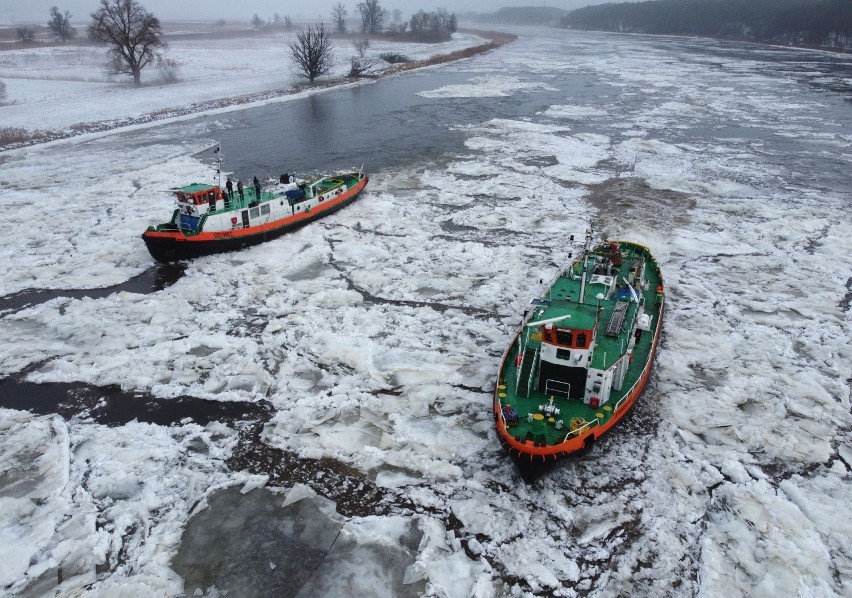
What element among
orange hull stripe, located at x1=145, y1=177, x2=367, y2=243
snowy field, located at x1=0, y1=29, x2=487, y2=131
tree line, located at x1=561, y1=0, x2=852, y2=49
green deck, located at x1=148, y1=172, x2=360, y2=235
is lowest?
orange hull stripe, located at x1=145, y1=177, x2=367, y2=243

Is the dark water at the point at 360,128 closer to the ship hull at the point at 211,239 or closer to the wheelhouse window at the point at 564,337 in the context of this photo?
the ship hull at the point at 211,239

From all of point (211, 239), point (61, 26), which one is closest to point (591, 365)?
point (211, 239)

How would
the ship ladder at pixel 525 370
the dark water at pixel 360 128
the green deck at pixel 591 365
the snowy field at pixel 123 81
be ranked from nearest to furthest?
the green deck at pixel 591 365, the ship ladder at pixel 525 370, the dark water at pixel 360 128, the snowy field at pixel 123 81

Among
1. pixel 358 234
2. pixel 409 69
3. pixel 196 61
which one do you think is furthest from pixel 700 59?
pixel 358 234

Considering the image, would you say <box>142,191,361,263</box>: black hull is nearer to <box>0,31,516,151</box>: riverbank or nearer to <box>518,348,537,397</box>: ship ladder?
<box>518,348,537,397</box>: ship ladder

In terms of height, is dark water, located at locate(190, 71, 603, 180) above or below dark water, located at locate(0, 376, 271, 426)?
above

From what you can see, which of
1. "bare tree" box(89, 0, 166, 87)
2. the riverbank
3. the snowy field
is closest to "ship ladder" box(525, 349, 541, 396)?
the riverbank

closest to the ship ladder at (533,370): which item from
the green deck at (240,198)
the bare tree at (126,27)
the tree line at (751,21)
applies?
the green deck at (240,198)
